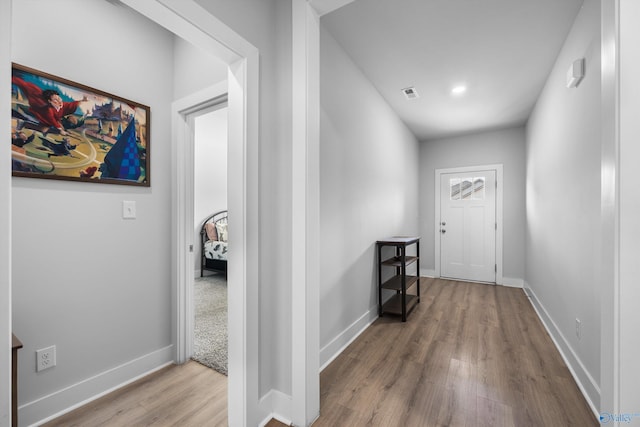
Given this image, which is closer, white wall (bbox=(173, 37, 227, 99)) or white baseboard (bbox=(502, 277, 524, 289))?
white wall (bbox=(173, 37, 227, 99))

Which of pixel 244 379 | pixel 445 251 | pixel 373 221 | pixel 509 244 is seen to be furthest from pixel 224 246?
pixel 509 244

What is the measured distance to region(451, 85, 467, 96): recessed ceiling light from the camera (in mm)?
3121

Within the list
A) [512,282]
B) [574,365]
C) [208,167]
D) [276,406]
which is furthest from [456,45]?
[208,167]

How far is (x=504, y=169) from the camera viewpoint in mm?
4531

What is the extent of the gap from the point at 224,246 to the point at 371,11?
380cm

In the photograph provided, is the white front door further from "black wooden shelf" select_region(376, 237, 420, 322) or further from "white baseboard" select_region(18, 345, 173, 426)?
"white baseboard" select_region(18, 345, 173, 426)

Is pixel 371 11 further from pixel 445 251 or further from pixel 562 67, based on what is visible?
pixel 445 251

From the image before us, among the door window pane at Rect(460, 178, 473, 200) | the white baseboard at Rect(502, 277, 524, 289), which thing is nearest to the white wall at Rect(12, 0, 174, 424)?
the door window pane at Rect(460, 178, 473, 200)

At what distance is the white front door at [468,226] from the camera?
15.2 ft

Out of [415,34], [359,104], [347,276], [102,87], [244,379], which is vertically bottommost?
[244,379]

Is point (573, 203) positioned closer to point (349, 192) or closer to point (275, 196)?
point (349, 192)

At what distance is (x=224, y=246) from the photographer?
4625 mm

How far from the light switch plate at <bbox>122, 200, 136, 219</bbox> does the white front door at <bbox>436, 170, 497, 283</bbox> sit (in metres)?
4.62

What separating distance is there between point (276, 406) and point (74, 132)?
6.44ft
